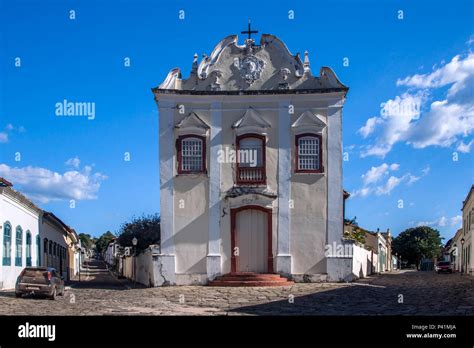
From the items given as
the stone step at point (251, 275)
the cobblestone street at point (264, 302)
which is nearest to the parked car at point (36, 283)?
the cobblestone street at point (264, 302)

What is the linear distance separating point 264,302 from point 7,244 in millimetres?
13222

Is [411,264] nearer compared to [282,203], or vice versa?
[282,203]

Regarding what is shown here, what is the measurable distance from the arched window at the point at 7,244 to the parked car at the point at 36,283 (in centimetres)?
409

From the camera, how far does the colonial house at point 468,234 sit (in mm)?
45031

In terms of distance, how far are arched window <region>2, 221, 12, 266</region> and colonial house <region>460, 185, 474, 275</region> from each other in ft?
102

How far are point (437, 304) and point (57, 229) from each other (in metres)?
31.1

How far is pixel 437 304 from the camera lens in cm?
1783

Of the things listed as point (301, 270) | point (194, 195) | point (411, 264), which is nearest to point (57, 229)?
point (194, 195)

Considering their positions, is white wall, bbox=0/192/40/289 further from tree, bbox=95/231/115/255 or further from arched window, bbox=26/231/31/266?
tree, bbox=95/231/115/255

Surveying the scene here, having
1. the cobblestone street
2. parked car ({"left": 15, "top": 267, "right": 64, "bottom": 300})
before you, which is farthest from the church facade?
parked car ({"left": 15, "top": 267, "right": 64, "bottom": 300})

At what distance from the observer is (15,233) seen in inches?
1107

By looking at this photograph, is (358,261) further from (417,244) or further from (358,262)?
(417,244)

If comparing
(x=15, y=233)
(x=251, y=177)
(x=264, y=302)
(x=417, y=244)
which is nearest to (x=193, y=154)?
(x=251, y=177)

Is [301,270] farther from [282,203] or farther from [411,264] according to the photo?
[411,264]
